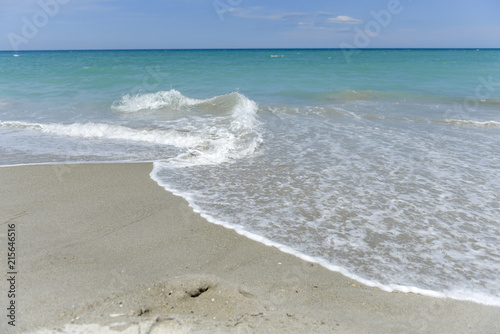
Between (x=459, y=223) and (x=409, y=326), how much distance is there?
2252mm

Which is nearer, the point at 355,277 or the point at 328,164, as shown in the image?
the point at 355,277

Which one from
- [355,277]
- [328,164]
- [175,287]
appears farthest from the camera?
[328,164]

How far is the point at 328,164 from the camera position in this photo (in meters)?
6.67

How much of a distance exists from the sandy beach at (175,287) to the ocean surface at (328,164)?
31 centimetres

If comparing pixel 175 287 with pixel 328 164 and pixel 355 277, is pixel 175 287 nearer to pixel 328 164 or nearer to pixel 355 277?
pixel 355 277

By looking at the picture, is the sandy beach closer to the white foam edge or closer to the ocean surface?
the white foam edge

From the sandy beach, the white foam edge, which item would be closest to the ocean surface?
the white foam edge

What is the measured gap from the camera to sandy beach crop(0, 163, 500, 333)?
2.71m

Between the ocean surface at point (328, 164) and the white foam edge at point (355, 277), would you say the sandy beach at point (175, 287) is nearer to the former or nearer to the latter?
the white foam edge at point (355, 277)

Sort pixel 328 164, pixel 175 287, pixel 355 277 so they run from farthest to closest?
pixel 328 164
pixel 355 277
pixel 175 287

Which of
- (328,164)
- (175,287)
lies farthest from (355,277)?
(328,164)

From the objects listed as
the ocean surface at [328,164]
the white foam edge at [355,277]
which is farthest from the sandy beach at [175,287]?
the ocean surface at [328,164]

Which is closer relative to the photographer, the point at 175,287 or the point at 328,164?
the point at 175,287

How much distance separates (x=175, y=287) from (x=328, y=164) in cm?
424
